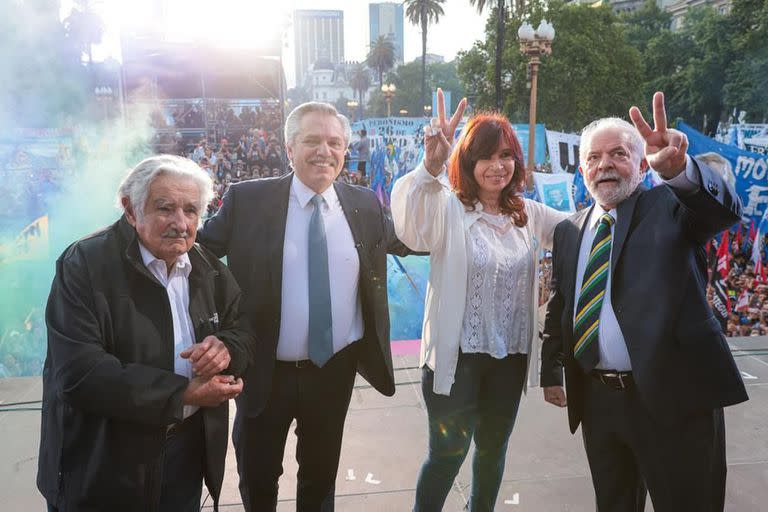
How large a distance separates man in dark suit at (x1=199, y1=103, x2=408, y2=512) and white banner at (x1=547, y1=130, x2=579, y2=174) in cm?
1027

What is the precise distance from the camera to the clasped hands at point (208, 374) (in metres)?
1.65

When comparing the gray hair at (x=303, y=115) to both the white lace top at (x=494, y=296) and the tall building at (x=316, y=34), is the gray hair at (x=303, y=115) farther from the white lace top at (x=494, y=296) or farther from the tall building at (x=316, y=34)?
the tall building at (x=316, y=34)

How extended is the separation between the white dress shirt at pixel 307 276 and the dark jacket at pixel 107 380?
0.57 metres

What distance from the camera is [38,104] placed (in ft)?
41.8

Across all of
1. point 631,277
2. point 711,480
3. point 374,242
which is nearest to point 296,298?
point 374,242

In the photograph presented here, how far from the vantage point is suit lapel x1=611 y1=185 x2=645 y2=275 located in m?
1.89

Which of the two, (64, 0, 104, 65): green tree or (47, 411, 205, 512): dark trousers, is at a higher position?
(64, 0, 104, 65): green tree

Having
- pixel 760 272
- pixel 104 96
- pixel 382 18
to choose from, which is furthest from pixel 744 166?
pixel 382 18

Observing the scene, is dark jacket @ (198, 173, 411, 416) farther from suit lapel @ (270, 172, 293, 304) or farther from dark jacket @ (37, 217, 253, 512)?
dark jacket @ (37, 217, 253, 512)

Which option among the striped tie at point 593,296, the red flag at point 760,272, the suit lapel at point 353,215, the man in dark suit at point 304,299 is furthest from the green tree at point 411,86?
the striped tie at point 593,296

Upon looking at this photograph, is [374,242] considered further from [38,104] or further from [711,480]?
[38,104]

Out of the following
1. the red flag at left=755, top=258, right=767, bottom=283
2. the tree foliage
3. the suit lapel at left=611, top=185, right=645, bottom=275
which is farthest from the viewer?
the tree foliage

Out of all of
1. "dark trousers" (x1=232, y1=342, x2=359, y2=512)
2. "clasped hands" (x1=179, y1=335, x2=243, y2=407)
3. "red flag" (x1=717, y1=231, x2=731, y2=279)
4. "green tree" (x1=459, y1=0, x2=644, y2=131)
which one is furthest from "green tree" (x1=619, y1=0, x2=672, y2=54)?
"clasped hands" (x1=179, y1=335, x2=243, y2=407)

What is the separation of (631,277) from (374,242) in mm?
977
